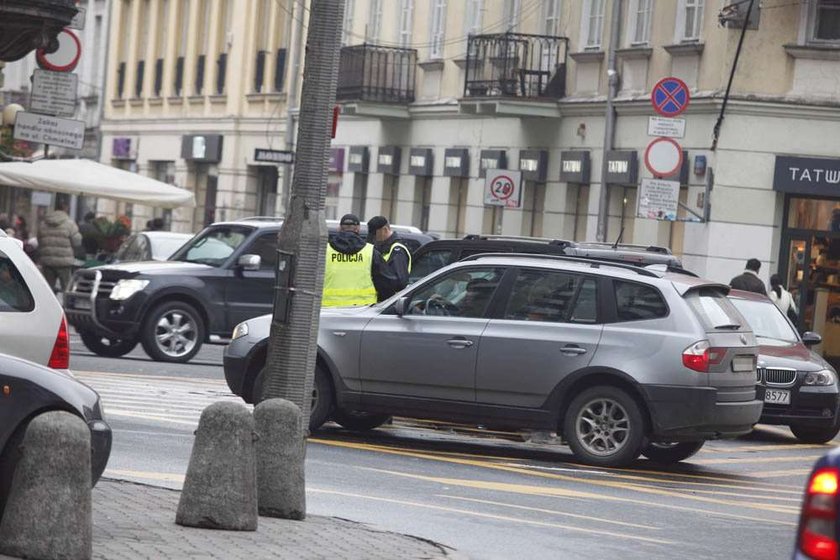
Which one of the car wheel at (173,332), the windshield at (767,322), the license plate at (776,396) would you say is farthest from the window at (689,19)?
the license plate at (776,396)

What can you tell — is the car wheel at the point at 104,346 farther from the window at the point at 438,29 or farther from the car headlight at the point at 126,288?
the window at the point at 438,29

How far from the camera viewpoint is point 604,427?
16391mm

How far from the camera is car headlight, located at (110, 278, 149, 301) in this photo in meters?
25.9

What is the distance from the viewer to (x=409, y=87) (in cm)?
4303

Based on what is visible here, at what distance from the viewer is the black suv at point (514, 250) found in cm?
2055

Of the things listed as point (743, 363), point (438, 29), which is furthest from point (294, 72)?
point (743, 363)

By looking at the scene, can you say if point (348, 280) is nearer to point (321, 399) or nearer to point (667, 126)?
point (321, 399)

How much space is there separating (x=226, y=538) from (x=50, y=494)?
1521 mm

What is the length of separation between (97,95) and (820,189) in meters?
36.2

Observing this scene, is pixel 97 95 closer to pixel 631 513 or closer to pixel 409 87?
pixel 409 87

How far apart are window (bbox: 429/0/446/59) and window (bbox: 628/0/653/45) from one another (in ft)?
23.8

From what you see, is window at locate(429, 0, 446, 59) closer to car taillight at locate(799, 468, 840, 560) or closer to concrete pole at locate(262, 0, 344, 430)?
concrete pole at locate(262, 0, 344, 430)

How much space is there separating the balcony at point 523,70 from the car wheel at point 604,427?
2108 cm

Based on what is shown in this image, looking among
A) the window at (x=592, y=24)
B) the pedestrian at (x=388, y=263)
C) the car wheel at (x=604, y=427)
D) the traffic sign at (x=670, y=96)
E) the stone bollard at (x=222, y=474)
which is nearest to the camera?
the stone bollard at (x=222, y=474)
